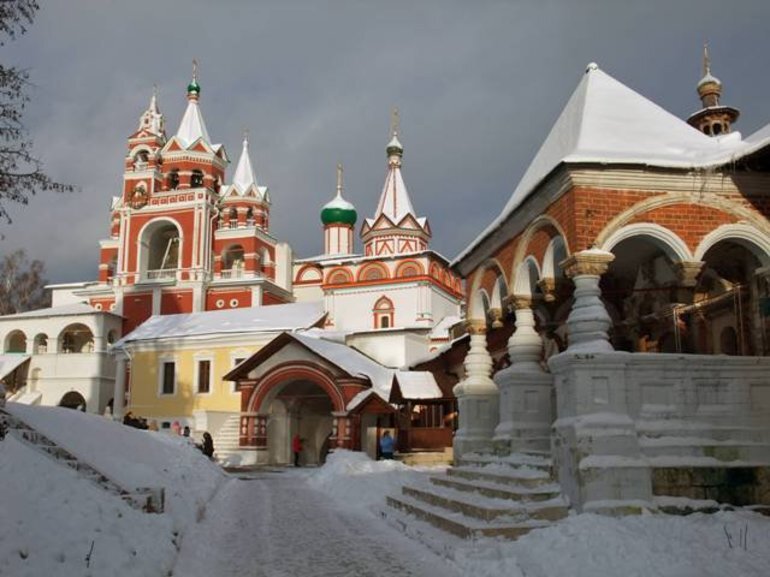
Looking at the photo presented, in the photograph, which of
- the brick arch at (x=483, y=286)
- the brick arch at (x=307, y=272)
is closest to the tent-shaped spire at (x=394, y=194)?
the brick arch at (x=307, y=272)

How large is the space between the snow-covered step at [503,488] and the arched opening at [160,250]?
36549 mm

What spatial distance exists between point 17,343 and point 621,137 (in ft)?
147

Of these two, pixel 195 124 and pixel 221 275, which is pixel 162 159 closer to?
pixel 195 124

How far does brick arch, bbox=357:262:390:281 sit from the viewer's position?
37031 mm

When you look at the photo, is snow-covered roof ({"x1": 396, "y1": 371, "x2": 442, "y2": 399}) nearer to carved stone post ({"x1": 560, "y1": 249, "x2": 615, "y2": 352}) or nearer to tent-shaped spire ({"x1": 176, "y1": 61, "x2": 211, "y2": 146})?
carved stone post ({"x1": 560, "y1": 249, "x2": 615, "y2": 352})

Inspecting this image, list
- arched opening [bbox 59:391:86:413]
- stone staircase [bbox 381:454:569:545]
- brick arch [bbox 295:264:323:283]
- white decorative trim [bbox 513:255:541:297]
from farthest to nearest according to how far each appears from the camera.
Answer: brick arch [bbox 295:264:323:283] → arched opening [bbox 59:391:86:413] → white decorative trim [bbox 513:255:541:297] → stone staircase [bbox 381:454:569:545]

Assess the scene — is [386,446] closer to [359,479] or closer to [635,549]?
[359,479]

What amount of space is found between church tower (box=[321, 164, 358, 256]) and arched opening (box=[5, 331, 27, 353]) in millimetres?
19440

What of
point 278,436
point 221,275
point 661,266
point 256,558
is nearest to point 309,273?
point 221,275

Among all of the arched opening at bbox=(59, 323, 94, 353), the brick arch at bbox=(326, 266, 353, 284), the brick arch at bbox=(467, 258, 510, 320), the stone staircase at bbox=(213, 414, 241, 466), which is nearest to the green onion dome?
the brick arch at bbox=(326, 266, 353, 284)

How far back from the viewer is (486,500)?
29.2 ft

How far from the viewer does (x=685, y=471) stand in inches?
321

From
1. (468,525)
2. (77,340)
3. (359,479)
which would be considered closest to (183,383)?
(77,340)

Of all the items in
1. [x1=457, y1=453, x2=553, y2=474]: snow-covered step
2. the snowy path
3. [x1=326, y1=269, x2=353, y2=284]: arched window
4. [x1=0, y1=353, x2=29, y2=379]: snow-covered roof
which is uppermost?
[x1=326, y1=269, x2=353, y2=284]: arched window
